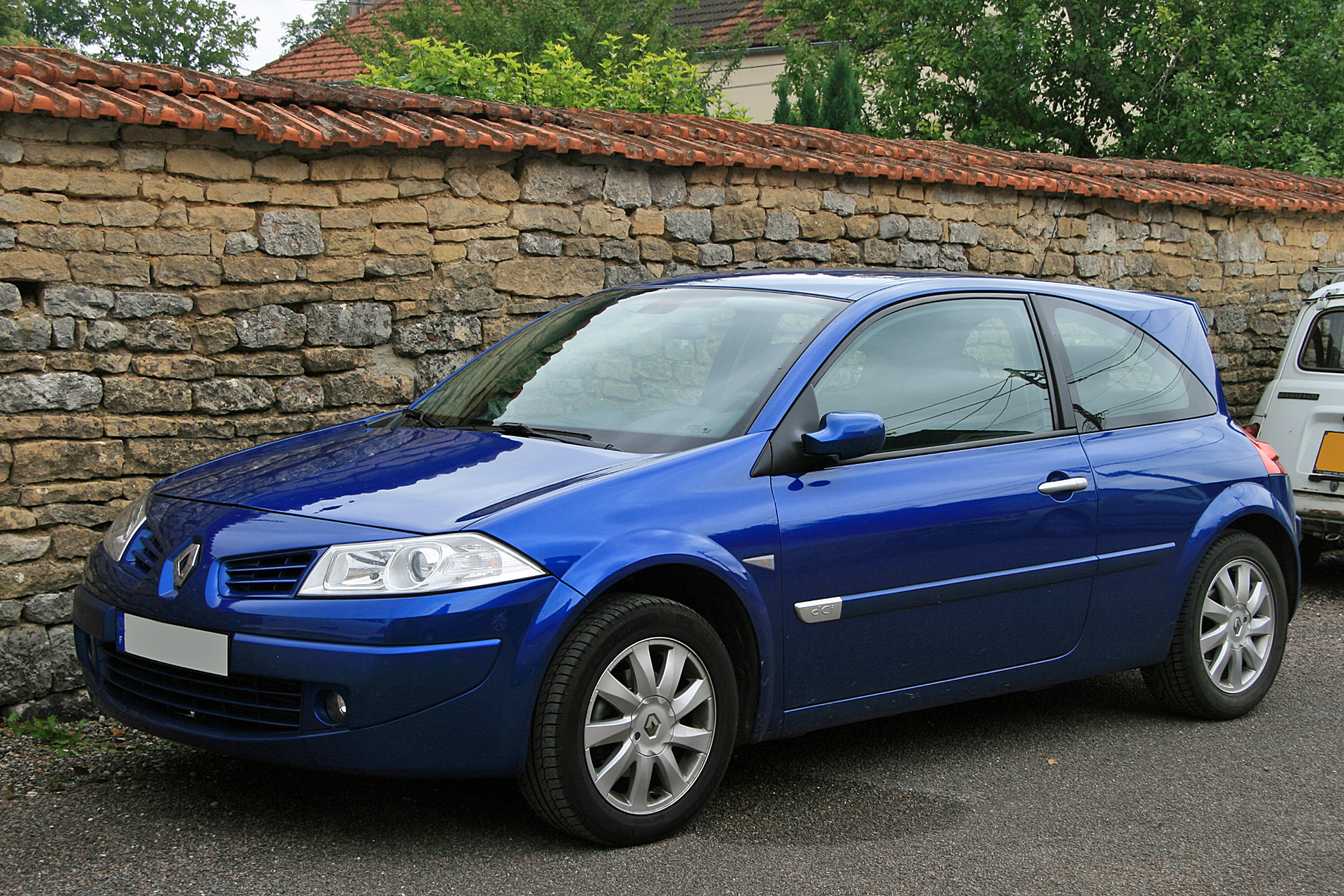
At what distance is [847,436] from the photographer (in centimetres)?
386

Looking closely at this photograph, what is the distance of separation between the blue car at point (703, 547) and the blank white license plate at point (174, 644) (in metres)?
0.01

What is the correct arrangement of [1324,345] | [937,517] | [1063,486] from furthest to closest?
[1324,345]
[1063,486]
[937,517]

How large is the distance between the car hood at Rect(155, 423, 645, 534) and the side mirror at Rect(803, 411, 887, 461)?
20.8 inches

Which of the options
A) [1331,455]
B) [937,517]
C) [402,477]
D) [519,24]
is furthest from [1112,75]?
[402,477]

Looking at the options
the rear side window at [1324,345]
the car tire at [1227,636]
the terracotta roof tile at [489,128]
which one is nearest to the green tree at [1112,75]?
the terracotta roof tile at [489,128]

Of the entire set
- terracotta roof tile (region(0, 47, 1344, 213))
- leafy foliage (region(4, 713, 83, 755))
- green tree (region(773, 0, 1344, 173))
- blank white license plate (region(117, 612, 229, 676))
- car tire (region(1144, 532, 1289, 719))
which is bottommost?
leafy foliage (region(4, 713, 83, 755))

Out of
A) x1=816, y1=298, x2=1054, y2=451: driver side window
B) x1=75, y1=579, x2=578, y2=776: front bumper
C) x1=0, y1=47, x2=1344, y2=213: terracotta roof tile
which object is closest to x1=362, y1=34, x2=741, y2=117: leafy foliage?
x1=0, y1=47, x2=1344, y2=213: terracotta roof tile

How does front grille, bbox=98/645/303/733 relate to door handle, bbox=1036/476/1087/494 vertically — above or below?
below

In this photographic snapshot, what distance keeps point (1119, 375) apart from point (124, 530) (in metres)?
3.49

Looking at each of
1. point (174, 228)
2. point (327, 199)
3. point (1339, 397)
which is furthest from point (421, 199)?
point (1339, 397)

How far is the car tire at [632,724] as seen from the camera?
3436 mm

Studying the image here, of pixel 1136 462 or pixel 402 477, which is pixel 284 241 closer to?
pixel 402 477

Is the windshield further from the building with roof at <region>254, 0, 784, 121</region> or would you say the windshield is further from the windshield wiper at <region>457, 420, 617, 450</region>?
the building with roof at <region>254, 0, 784, 121</region>

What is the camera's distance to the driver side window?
4219mm
